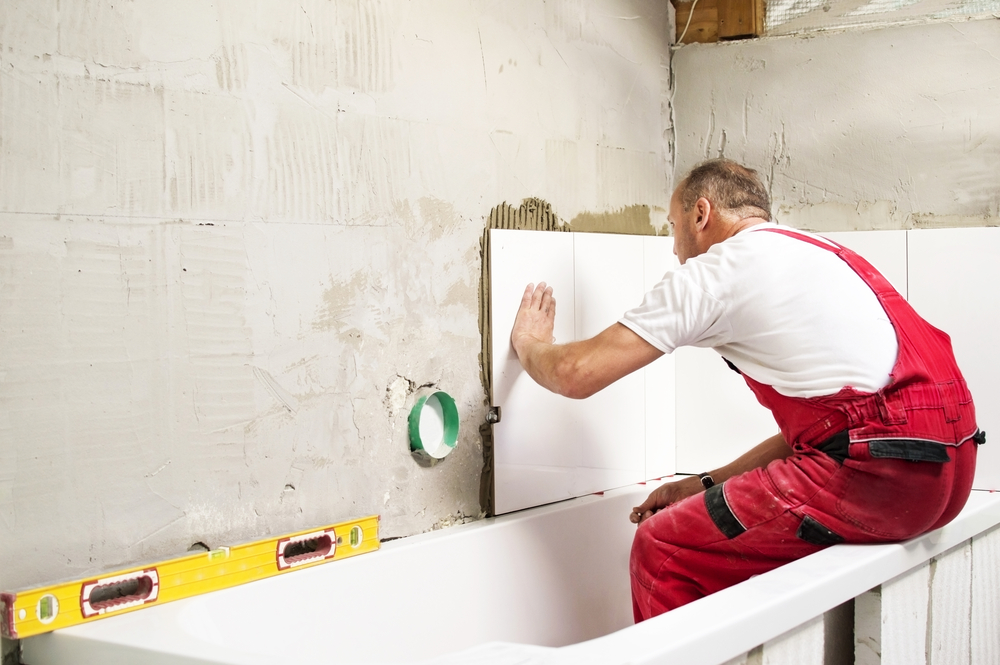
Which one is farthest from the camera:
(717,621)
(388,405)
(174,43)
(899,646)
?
(388,405)

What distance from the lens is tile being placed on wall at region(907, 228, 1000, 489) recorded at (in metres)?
2.34

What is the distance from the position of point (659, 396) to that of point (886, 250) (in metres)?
0.75

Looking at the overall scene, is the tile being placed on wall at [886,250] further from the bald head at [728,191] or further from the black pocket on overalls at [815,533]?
the black pocket on overalls at [815,533]

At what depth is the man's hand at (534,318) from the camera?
84.3 inches

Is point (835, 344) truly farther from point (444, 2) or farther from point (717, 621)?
point (444, 2)

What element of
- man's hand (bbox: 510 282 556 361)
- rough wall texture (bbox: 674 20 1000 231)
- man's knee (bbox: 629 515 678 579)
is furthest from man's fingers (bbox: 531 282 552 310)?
rough wall texture (bbox: 674 20 1000 231)

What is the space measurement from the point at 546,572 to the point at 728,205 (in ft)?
3.13

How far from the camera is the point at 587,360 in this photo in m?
1.79

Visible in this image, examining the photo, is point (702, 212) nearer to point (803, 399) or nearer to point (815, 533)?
point (803, 399)

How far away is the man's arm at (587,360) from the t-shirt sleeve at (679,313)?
3cm

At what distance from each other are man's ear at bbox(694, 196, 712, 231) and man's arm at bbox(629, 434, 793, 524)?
1.68 feet

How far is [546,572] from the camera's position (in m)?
2.16

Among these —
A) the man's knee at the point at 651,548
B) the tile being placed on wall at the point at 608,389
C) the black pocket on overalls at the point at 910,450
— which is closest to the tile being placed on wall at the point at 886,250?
the tile being placed on wall at the point at 608,389

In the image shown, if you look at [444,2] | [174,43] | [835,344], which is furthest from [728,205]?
[174,43]
